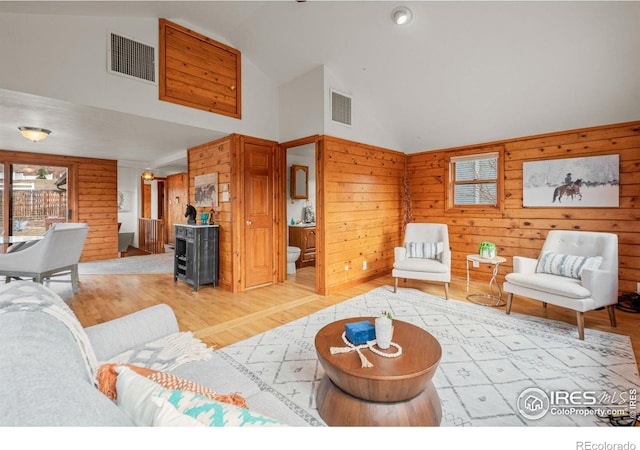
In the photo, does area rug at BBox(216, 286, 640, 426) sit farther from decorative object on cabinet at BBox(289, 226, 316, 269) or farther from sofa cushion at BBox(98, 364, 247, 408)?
decorative object on cabinet at BBox(289, 226, 316, 269)

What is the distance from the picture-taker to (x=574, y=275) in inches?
122

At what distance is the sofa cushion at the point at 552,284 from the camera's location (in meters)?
2.73

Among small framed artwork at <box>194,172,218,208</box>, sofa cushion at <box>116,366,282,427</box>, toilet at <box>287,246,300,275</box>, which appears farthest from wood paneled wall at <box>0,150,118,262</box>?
sofa cushion at <box>116,366,282,427</box>

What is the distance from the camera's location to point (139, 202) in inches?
337

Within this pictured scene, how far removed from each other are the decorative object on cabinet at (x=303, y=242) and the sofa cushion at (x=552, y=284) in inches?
141

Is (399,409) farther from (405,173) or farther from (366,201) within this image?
(405,173)

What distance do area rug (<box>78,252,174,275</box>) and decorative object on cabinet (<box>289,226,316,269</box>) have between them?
2.30 metres

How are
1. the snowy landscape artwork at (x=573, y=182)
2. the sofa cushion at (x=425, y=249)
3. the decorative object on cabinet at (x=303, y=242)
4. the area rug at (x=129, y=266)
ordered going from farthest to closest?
the decorative object on cabinet at (x=303, y=242), the area rug at (x=129, y=266), the sofa cushion at (x=425, y=249), the snowy landscape artwork at (x=573, y=182)

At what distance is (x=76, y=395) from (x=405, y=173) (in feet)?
18.3

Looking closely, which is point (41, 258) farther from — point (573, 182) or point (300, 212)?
point (573, 182)

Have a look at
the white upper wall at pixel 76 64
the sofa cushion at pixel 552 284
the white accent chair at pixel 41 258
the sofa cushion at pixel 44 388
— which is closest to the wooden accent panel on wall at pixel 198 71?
the white upper wall at pixel 76 64

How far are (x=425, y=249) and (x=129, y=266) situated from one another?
546 cm

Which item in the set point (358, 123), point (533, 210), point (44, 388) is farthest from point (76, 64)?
point (533, 210)

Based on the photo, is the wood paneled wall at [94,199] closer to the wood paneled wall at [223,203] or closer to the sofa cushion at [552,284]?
the wood paneled wall at [223,203]
